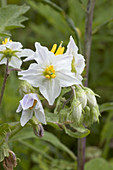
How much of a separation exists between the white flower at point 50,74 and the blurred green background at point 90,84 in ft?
3.55

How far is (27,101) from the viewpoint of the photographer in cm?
144

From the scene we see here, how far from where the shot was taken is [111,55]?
145 inches

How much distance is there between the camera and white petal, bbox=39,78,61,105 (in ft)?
4.94

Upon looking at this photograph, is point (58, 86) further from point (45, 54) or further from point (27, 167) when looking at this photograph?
point (27, 167)

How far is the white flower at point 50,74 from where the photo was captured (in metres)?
1.48

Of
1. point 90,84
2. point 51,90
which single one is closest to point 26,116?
point 51,90

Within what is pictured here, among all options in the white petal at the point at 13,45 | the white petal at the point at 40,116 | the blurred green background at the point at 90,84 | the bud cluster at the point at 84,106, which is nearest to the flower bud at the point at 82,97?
the bud cluster at the point at 84,106

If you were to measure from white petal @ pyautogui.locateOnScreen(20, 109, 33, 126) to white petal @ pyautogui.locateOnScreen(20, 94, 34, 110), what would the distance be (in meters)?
0.06

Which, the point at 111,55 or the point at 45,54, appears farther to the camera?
the point at 111,55

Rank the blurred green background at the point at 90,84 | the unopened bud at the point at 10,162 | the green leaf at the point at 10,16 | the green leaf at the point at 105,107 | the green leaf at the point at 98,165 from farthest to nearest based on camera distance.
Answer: the blurred green background at the point at 90,84 < the green leaf at the point at 98,165 < the green leaf at the point at 105,107 < the green leaf at the point at 10,16 < the unopened bud at the point at 10,162

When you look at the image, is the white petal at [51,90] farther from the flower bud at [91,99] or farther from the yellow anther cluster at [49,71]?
the flower bud at [91,99]

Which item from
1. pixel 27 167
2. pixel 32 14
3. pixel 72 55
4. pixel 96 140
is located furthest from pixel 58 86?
pixel 32 14

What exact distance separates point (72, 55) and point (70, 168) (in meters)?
1.45

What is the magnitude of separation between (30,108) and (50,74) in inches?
7.9
